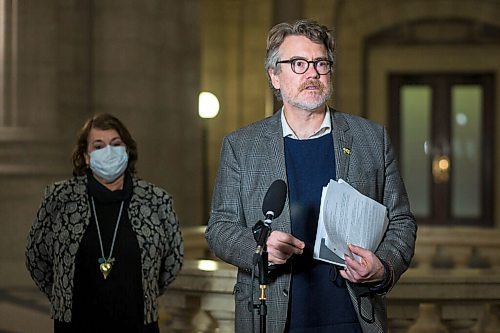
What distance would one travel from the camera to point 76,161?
568 centimetres

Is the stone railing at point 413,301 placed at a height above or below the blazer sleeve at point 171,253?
below

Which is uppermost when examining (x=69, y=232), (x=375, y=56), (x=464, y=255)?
(x=375, y=56)

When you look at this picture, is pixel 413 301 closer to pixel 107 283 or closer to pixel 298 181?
pixel 107 283

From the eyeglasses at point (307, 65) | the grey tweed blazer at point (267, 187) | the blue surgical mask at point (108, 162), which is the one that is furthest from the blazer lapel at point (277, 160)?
the blue surgical mask at point (108, 162)

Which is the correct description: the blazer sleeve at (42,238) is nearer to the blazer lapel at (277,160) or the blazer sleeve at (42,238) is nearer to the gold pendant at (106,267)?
the gold pendant at (106,267)

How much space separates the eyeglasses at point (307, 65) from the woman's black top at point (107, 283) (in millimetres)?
1861

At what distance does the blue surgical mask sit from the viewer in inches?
217

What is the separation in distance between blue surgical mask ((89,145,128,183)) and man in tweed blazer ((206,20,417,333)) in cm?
153

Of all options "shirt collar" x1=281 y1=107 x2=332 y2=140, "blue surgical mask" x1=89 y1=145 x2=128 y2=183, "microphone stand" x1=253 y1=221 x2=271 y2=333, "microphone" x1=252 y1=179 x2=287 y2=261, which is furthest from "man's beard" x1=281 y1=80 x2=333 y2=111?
"blue surgical mask" x1=89 y1=145 x2=128 y2=183

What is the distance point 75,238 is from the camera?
5.46 m

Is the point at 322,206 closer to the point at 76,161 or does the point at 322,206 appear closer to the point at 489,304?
the point at 76,161

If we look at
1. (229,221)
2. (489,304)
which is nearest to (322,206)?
(229,221)

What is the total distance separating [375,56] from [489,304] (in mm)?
13153

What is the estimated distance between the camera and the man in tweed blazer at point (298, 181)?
12.8 feet
